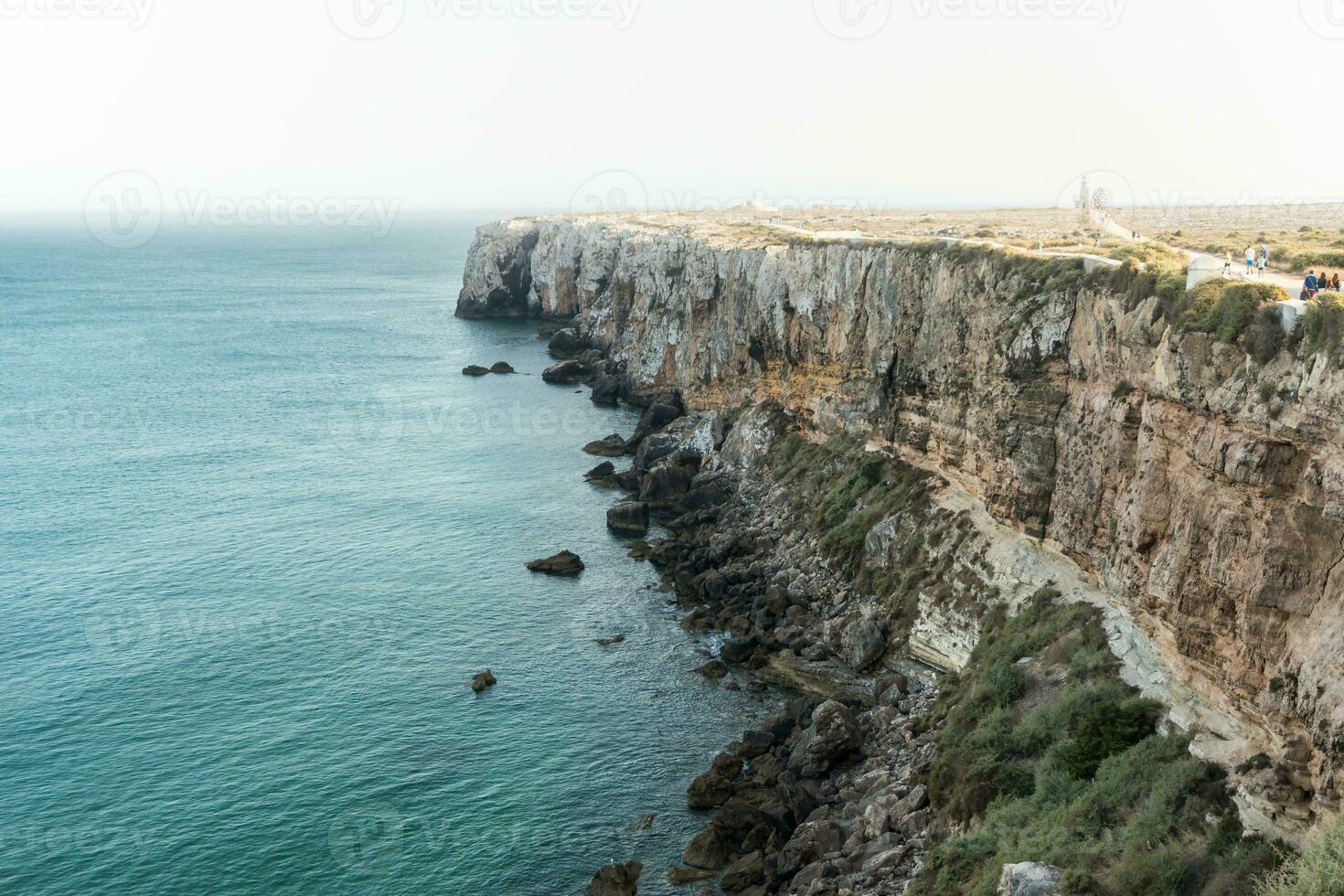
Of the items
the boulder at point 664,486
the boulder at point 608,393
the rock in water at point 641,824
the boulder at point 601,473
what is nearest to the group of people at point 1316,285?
the rock in water at point 641,824

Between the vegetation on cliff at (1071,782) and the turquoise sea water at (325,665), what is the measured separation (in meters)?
10.7

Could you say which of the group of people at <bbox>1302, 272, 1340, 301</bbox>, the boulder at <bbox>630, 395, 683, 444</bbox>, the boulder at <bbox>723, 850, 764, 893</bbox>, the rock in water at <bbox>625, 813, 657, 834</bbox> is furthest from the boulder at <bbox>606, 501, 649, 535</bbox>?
the group of people at <bbox>1302, 272, 1340, 301</bbox>

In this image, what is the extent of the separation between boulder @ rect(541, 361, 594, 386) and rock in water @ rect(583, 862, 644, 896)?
273 feet

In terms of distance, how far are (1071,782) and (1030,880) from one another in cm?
583

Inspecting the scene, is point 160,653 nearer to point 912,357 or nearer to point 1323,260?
point 912,357

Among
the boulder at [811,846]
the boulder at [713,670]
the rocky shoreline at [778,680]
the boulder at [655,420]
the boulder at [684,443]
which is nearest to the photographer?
the boulder at [811,846]

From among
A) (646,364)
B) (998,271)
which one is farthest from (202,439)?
(998,271)

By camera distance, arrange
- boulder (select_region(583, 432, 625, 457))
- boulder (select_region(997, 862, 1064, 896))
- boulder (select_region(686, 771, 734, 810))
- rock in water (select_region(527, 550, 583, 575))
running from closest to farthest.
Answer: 1. boulder (select_region(997, 862, 1064, 896))
2. boulder (select_region(686, 771, 734, 810))
3. rock in water (select_region(527, 550, 583, 575))
4. boulder (select_region(583, 432, 625, 457))

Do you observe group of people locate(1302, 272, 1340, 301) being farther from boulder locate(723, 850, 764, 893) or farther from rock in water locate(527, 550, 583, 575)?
rock in water locate(527, 550, 583, 575)

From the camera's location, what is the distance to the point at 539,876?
35.2 meters

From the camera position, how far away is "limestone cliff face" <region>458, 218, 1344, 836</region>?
979 inches

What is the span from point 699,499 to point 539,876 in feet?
123

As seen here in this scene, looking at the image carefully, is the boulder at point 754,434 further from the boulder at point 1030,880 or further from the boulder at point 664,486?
the boulder at point 1030,880

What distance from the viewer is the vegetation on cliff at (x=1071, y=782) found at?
24703 mm
